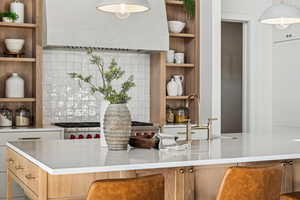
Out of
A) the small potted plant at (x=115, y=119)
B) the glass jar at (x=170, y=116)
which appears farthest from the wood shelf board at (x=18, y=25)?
the small potted plant at (x=115, y=119)

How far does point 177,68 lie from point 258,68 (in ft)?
3.78

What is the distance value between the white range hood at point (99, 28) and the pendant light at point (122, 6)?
149 cm

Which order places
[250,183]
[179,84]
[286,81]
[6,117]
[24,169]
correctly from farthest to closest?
[286,81] → [179,84] → [6,117] → [24,169] → [250,183]

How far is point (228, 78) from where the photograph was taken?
23.0 feet

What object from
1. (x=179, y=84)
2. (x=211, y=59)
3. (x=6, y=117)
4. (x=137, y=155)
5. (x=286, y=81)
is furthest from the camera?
(x=286, y=81)

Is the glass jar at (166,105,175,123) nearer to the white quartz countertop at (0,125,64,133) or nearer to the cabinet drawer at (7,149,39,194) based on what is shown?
the white quartz countertop at (0,125,64,133)

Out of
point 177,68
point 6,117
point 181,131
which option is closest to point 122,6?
point 6,117

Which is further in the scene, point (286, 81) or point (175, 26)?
point (286, 81)

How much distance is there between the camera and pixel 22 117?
4965mm

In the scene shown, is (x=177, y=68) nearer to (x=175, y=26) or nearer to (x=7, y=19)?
(x=175, y=26)

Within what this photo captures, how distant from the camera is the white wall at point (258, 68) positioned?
6.30 metres

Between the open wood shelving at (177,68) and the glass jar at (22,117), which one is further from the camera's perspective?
the open wood shelving at (177,68)

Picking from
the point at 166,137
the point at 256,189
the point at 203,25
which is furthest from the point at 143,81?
the point at 256,189

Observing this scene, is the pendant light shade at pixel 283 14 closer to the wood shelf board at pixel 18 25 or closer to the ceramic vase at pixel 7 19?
the wood shelf board at pixel 18 25
